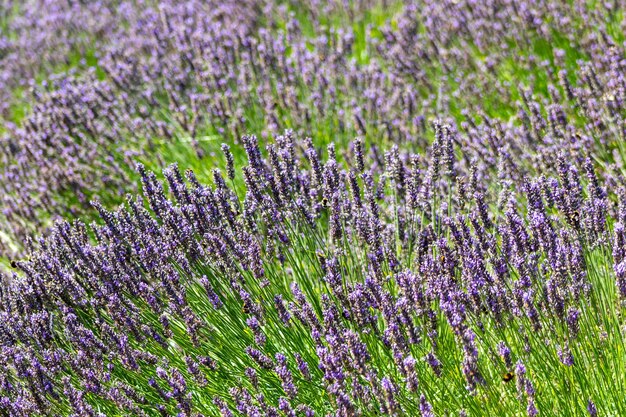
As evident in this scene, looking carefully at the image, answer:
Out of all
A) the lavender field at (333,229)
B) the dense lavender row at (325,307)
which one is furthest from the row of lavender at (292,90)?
the dense lavender row at (325,307)

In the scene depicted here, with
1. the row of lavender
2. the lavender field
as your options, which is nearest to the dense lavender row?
the lavender field

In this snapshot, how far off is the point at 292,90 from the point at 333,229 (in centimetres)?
231

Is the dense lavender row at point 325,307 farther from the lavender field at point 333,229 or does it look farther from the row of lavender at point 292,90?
the row of lavender at point 292,90

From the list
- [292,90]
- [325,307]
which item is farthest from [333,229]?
[292,90]

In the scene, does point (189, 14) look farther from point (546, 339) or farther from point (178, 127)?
point (546, 339)

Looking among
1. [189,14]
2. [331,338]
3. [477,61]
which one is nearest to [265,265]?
[331,338]

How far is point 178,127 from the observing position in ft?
19.9

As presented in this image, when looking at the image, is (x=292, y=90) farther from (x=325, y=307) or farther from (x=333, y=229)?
(x=325, y=307)

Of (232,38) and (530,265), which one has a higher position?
(232,38)

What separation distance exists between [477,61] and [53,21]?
19.4 ft

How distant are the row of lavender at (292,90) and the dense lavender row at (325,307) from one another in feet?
4.62

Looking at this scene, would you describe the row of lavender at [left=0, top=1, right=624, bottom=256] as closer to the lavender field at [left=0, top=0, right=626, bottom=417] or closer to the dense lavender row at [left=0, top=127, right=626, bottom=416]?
the lavender field at [left=0, top=0, right=626, bottom=417]

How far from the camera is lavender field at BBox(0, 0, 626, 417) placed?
9.48ft

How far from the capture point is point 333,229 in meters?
3.48
